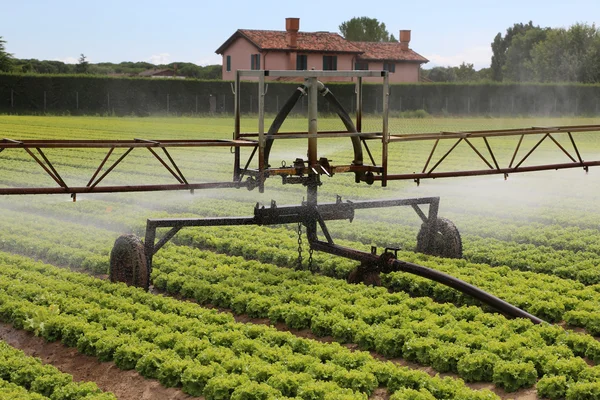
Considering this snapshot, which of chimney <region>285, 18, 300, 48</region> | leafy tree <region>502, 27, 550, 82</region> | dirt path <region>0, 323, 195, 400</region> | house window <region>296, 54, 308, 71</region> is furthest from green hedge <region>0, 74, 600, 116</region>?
dirt path <region>0, 323, 195, 400</region>

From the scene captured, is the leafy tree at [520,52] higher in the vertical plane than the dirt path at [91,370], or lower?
higher

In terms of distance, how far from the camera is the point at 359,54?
67.7 m

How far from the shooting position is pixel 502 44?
12788 centimetres

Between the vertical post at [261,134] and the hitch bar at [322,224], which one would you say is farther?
the vertical post at [261,134]

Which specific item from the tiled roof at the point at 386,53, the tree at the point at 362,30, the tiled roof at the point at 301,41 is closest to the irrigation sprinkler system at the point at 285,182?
the tiled roof at the point at 301,41

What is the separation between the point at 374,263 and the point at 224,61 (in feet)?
189

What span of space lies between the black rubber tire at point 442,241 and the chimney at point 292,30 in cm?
4949

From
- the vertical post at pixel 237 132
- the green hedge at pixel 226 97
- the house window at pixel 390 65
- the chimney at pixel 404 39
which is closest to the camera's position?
the vertical post at pixel 237 132

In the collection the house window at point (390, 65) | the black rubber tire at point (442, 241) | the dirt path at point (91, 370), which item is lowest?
the dirt path at point (91, 370)

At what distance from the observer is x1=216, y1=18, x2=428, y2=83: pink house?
61938 mm

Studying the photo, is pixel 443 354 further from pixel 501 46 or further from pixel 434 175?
pixel 501 46

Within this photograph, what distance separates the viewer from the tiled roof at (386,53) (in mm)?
71225

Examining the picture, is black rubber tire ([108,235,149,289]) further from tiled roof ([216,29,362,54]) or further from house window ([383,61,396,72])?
house window ([383,61,396,72])

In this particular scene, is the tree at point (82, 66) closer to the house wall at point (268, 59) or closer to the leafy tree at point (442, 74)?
the house wall at point (268, 59)
